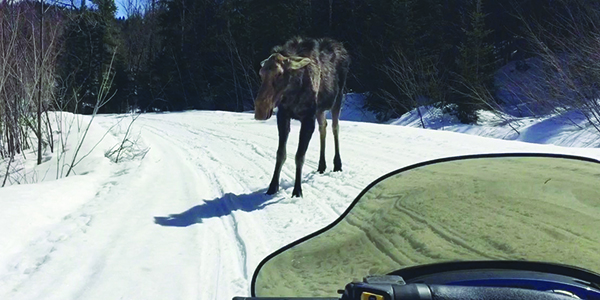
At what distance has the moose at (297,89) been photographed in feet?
20.0

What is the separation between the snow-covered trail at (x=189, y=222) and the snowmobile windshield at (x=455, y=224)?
5.41ft

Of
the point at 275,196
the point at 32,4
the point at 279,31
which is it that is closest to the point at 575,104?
the point at 275,196

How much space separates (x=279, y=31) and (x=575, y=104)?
19.9 metres

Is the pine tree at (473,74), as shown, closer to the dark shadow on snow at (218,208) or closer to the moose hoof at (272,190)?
the moose hoof at (272,190)

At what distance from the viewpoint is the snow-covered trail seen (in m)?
3.79

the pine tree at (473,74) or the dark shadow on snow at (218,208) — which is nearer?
the dark shadow on snow at (218,208)

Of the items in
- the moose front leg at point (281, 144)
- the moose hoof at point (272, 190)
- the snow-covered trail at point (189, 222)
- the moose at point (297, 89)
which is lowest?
the snow-covered trail at point (189, 222)

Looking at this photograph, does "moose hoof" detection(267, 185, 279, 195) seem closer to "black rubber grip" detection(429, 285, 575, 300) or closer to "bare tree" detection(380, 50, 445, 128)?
"black rubber grip" detection(429, 285, 575, 300)

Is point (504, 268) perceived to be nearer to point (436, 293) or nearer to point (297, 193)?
point (436, 293)

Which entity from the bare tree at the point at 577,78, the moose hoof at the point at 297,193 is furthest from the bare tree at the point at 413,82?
the moose hoof at the point at 297,193

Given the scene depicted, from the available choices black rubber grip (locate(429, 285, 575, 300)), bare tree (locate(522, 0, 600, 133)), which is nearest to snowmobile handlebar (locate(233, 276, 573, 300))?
black rubber grip (locate(429, 285, 575, 300))

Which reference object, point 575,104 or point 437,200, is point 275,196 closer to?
point 437,200

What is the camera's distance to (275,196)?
21.1ft

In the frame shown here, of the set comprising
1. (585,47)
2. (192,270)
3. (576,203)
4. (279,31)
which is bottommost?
(192,270)
